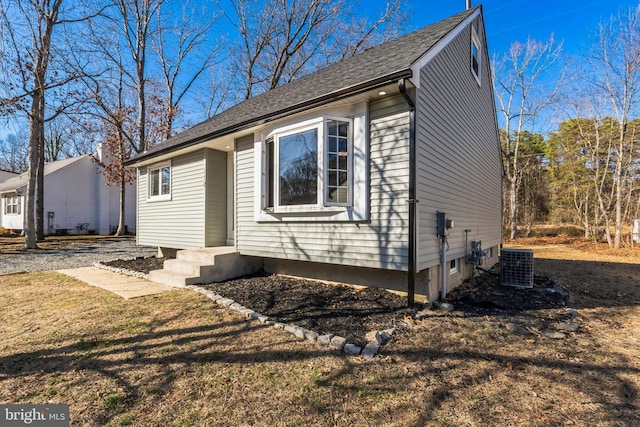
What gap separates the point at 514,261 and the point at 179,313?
6313 millimetres

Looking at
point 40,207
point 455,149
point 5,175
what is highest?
point 5,175

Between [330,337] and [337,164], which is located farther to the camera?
[337,164]

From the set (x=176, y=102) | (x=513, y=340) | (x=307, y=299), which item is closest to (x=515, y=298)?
(x=513, y=340)

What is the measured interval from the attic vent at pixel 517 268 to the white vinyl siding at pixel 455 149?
848 millimetres

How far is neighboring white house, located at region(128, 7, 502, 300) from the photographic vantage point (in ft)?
14.9

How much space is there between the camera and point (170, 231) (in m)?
8.68

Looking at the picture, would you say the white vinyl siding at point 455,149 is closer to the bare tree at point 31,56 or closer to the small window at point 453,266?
the small window at point 453,266

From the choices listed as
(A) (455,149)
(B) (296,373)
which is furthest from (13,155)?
(B) (296,373)

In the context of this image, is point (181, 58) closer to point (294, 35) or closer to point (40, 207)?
point (294, 35)

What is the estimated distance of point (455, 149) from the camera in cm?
625

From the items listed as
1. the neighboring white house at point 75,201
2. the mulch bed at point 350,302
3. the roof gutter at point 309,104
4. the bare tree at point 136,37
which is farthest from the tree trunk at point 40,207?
the mulch bed at point 350,302

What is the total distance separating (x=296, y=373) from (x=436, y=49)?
5.10 meters

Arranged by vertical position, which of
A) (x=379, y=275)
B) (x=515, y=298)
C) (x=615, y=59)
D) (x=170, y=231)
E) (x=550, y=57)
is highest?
(x=550, y=57)

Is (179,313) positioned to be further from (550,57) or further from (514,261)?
(550,57)
